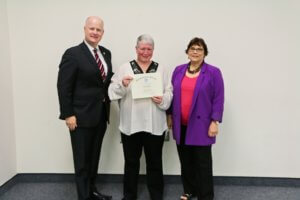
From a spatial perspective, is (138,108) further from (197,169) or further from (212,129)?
(197,169)

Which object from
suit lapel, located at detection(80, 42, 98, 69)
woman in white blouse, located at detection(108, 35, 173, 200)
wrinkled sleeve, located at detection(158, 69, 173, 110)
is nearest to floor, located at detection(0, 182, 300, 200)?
woman in white blouse, located at detection(108, 35, 173, 200)

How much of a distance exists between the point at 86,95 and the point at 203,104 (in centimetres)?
95

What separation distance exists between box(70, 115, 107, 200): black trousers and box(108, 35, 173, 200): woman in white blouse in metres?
0.24

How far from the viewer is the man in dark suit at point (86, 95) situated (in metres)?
2.13

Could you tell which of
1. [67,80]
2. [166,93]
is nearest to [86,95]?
[67,80]

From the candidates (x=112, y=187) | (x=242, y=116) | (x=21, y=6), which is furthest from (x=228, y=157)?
(x=21, y=6)

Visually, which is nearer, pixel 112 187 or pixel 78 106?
pixel 78 106

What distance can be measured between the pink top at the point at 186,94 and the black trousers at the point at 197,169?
149mm

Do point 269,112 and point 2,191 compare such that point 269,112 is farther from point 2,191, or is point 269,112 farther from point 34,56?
point 2,191

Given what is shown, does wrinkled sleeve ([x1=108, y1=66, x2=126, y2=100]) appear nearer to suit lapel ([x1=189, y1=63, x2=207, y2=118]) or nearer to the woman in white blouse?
the woman in white blouse

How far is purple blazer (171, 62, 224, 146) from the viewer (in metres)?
2.23

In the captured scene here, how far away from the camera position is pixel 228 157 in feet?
9.50

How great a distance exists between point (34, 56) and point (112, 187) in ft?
5.16

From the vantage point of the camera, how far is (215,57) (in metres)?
2.73
